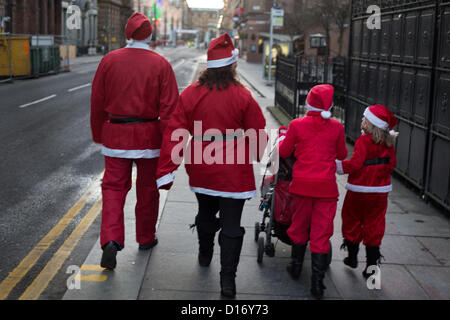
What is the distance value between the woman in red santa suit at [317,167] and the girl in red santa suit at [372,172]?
0.90 ft

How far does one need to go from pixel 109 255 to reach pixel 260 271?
1.21 m

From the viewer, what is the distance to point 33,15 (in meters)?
49.0

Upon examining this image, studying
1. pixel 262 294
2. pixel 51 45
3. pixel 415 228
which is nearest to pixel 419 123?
pixel 415 228

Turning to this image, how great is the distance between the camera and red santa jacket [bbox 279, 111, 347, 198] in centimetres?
446

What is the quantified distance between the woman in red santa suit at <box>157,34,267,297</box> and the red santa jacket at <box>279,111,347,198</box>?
0.36 m

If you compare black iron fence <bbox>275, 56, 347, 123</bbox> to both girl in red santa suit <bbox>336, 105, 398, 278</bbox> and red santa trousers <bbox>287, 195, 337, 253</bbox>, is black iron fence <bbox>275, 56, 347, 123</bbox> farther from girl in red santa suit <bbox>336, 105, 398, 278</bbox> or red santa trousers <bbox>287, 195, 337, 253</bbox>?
red santa trousers <bbox>287, 195, 337, 253</bbox>

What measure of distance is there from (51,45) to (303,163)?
29.5 metres

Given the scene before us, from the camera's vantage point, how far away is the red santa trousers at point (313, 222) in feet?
14.6

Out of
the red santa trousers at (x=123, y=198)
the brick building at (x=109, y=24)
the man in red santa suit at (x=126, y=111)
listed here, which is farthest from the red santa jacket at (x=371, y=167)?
the brick building at (x=109, y=24)

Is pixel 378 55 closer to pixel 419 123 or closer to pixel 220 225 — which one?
pixel 419 123

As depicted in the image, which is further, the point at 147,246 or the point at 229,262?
the point at 147,246

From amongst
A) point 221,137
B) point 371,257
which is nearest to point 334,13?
point 371,257

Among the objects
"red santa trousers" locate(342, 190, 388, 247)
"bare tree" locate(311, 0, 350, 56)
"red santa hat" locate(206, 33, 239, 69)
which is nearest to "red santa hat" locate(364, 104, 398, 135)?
"red santa trousers" locate(342, 190, 388, 247)

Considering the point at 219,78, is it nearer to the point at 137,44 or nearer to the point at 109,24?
the point at 137,44
